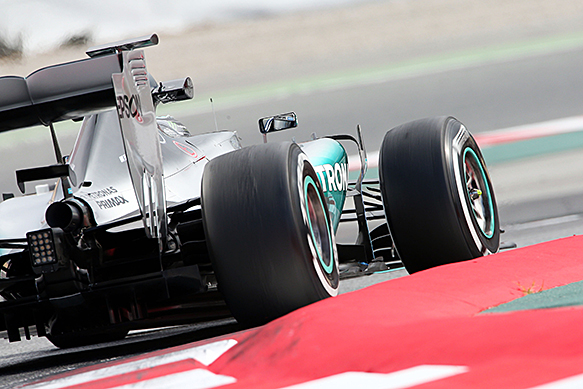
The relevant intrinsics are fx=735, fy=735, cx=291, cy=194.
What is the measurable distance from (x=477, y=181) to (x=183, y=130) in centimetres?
188

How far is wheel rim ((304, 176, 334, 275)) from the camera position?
2783mm

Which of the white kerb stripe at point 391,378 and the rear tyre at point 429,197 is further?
the rear tyre at point 429,197

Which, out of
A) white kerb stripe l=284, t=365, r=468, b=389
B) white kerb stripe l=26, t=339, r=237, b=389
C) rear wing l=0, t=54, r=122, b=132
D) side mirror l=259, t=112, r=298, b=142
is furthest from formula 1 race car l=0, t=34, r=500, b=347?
white kerb stripe l=284, t=365, r=468, b=389

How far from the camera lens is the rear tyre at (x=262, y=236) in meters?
2.50

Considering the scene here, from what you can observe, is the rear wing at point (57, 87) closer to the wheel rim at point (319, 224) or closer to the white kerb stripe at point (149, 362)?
→ the wheel rim at point (319, 224)

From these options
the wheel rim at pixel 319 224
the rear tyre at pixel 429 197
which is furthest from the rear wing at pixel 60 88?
the rear tyre at pixel 429 197

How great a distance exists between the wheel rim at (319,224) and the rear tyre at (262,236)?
0.10m

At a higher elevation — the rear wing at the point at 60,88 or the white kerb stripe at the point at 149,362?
the rear wing at the point at 60,88

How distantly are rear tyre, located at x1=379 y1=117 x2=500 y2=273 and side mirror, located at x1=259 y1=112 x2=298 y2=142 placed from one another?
1.13m

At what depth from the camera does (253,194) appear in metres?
2.56

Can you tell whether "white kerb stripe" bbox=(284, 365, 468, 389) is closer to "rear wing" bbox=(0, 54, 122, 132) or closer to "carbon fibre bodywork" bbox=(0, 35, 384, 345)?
"carbon fibre bodywork" bbox=(0, 35, 384, 345)

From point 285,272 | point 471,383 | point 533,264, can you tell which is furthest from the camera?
point 533,264

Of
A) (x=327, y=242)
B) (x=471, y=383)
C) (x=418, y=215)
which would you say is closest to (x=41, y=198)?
(x=327, y=242)

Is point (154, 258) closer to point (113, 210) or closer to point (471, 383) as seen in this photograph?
point (113, 210)
